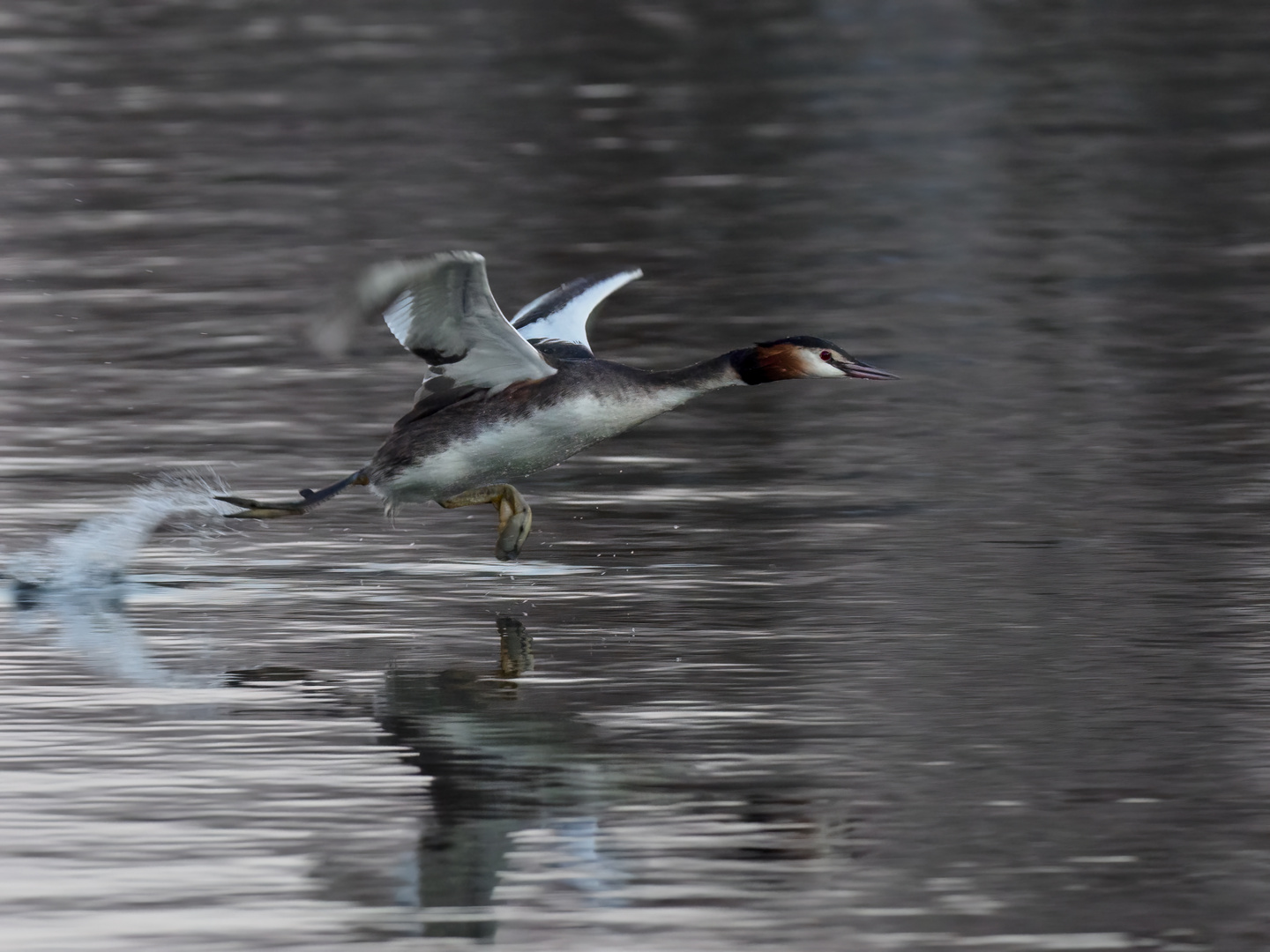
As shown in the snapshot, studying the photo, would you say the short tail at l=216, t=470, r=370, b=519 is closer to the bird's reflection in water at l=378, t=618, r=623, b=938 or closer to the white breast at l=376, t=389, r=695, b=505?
the white breast at l=376, t=389, r=695, b=505

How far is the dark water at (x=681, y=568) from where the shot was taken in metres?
6.99

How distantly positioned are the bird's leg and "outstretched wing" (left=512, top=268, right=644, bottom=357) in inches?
31.3

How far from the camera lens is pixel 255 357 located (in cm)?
1584

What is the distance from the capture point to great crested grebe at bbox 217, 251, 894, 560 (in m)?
10.5

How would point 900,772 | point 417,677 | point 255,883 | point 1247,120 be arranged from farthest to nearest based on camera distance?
point 1247,120, point 417,677, point 900,772, point 255,883

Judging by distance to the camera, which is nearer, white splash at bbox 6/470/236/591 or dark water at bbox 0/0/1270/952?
dark water at bbox 0/0/1270/952

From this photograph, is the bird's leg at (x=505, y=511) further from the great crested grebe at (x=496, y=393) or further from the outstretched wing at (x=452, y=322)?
the outstretched wing at (x=452, y=322)

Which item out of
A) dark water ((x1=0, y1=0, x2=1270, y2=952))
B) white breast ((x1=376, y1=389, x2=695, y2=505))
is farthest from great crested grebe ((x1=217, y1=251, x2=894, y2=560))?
dark water ((x1=0, y1=0, x2=1270, y2=952))

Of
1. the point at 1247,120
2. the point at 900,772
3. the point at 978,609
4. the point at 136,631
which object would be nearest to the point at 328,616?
the point at 136,631

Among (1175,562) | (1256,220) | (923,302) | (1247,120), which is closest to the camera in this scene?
(1175,562)

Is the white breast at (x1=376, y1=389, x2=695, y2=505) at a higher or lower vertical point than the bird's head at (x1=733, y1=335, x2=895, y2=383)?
lower

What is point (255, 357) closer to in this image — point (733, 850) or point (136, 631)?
point (136, 631)

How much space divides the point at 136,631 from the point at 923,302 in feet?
27.1

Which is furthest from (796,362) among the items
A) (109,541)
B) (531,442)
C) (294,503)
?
(109,541)
